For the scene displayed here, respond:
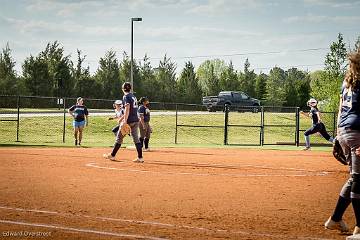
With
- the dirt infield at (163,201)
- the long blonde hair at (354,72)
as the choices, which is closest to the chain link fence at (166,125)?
the dirt infield at (163,201)

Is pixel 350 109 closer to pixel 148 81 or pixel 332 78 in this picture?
pixel 332 78

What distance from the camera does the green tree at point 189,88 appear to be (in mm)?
58375

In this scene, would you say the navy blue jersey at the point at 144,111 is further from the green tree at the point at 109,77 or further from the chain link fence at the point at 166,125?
the green tree at the point at 109,77

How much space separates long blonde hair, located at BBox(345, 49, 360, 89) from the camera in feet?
18.8

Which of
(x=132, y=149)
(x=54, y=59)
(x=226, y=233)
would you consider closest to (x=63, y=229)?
(x=226, y=233)

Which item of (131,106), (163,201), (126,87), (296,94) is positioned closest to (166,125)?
(131,106)

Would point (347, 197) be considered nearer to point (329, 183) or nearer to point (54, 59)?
point (329, 183)

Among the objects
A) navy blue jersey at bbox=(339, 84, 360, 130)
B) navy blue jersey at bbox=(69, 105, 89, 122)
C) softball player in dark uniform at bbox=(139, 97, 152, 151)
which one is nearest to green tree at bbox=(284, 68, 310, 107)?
navy blue jersey at bbox=(69, 105, 89, 122)

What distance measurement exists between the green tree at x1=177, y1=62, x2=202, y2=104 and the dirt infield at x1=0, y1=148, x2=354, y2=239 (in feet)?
149

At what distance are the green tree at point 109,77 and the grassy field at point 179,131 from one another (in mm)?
14342

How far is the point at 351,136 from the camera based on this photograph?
19.0 feet

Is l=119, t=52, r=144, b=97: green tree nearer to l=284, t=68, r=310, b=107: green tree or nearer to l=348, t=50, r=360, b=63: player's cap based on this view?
l=284, t=68, r=310, b=107: green tree

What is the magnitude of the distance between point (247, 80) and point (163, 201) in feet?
190

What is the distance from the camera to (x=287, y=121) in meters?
45.8
